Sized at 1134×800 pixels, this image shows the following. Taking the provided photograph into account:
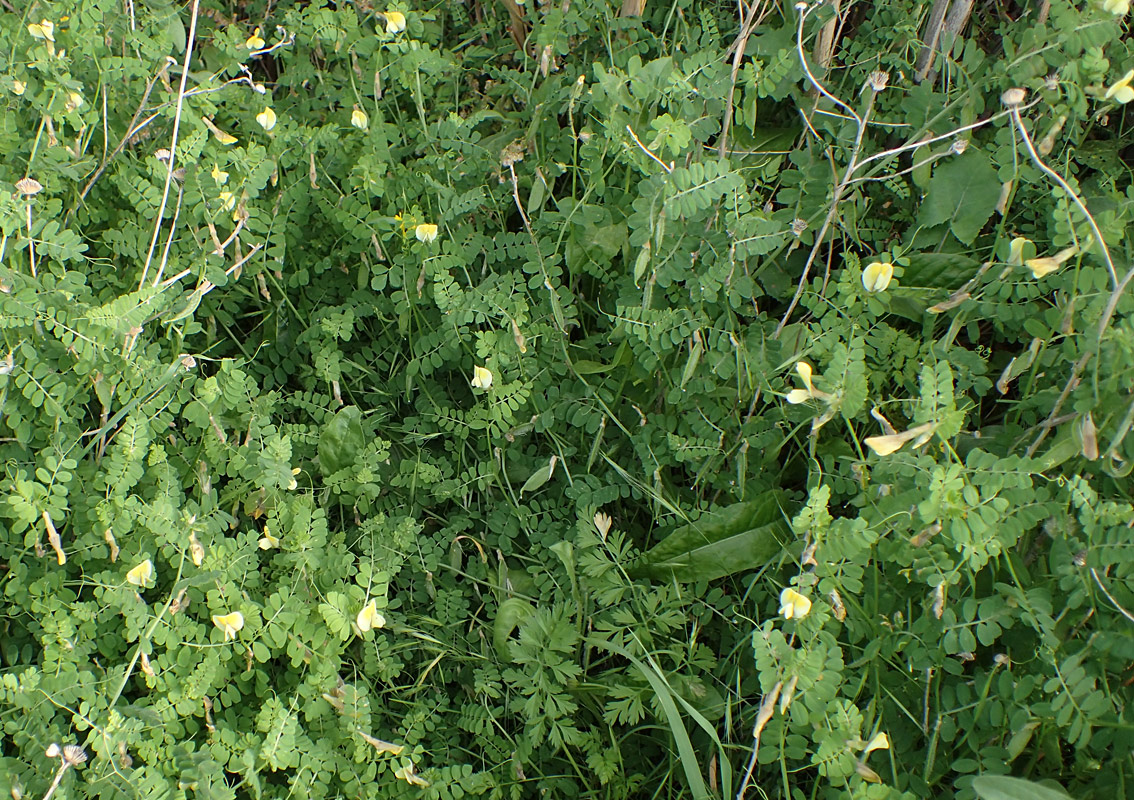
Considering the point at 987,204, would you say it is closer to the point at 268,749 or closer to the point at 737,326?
the point at 737,326

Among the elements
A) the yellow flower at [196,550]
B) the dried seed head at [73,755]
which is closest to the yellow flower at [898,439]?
the yellow flower at [196,550]

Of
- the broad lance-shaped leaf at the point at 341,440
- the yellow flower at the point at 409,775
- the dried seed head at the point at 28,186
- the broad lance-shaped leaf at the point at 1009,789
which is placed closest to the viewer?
the broad lance-shaped leaf at the point at 1009,789

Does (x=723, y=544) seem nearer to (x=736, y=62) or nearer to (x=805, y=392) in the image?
(x=805, y=392)

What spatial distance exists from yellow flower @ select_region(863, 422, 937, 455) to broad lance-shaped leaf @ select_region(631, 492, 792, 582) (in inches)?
18.0

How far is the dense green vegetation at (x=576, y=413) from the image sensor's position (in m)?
1.55

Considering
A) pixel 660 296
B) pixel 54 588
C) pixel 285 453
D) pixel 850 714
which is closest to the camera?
pixel 850 714

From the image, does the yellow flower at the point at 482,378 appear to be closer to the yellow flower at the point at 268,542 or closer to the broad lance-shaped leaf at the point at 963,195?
the yellow flower at the point at 268,542

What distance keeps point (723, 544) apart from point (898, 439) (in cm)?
55

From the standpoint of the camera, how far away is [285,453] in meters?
1.89

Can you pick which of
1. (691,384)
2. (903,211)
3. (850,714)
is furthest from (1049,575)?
(903,211)

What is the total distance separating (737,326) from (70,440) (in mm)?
1524

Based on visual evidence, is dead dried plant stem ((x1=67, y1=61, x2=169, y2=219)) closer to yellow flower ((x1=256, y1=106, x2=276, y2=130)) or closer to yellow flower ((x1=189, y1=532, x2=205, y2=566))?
yellow flower ((x1=256, y1=106, x2=276, y2=130))

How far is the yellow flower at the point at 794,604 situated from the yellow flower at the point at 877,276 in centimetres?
66

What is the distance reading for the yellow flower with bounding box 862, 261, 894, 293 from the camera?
5.57ft
